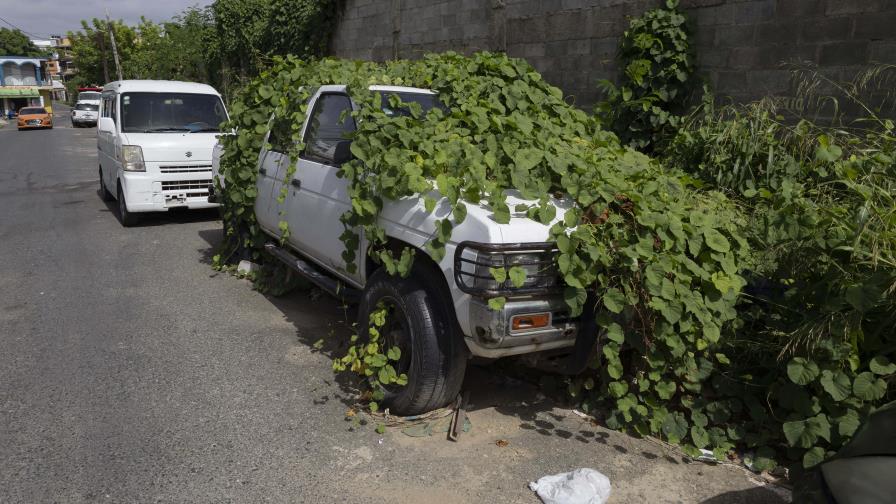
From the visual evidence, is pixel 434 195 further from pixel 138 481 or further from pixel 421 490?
pixel 138 481

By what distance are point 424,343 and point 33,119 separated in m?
48.0

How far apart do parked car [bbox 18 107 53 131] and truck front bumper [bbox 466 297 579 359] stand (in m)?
48.1

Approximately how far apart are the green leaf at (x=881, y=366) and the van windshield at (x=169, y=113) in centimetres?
880

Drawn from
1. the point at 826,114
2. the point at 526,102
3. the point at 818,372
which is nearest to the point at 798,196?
the point at 818,372

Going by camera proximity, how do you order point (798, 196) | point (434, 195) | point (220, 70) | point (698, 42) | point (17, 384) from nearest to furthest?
point (434, 195), point (798, 196), point (17, 384), point (698, 42), point (220, 70)

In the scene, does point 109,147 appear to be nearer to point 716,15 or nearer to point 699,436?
point 716,15

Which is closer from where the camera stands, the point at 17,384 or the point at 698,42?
the point at 17,384

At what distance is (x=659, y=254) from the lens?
3430 mm

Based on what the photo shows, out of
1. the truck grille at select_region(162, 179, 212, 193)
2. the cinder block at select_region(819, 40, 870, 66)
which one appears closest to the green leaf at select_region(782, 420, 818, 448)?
the cinder block at select_region(819, 40, 870, 66)

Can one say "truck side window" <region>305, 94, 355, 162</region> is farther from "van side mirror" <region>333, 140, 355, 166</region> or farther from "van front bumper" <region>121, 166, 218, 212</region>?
"van front bumper" <region>121, 166, 218, 212</region>

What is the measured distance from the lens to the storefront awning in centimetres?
7444

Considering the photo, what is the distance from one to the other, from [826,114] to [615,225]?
3.97 m

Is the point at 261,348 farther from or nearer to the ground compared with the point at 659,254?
nearer to the ground

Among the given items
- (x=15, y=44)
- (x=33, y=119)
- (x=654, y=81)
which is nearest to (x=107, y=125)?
(x=654, y=81)
